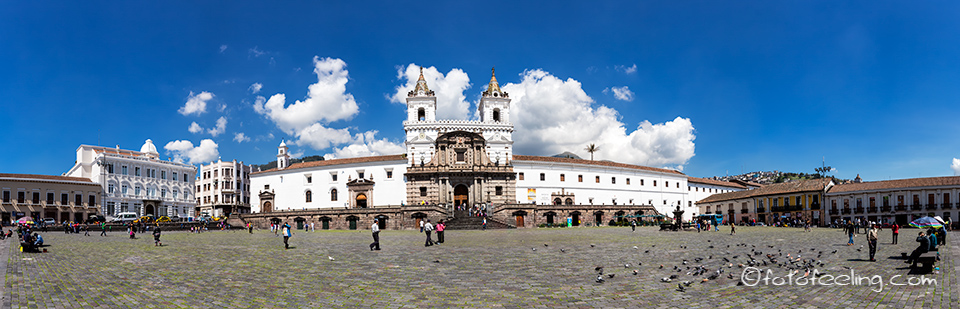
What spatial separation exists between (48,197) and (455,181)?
4655 cm

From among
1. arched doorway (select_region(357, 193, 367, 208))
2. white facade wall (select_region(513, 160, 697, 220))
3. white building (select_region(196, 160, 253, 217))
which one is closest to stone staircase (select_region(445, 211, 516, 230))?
white facade wall (select_region(513, 160, 697, 220))

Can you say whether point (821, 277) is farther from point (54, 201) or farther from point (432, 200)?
point (54, 201)

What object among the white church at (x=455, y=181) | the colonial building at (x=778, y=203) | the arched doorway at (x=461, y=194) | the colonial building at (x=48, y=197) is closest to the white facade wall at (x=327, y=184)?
the white church at (x=455, y=181)

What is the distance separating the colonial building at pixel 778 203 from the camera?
210 feet

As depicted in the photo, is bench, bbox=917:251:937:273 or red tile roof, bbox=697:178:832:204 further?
red tile roof, bbox=697:178:832:204

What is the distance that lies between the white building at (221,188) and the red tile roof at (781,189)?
75.9 m

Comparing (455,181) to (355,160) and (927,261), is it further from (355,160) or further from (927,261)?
(927,261)

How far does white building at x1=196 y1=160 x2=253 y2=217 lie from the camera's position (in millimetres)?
89312

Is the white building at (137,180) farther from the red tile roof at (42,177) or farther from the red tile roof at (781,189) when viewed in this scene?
the red tile roof at (781,189)

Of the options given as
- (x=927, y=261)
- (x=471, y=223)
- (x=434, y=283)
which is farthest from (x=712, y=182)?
(x=434, y=283)

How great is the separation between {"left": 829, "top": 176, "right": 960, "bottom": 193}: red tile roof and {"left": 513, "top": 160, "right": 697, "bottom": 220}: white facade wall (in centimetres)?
2045

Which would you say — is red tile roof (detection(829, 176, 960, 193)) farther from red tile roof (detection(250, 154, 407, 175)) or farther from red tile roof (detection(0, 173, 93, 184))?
red tile roof (detection(0, 173, 93, 184))

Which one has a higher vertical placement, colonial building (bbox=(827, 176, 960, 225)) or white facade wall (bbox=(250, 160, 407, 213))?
white facade wall (bbox=(250, 160, 407, 213))

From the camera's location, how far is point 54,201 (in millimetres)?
61781
